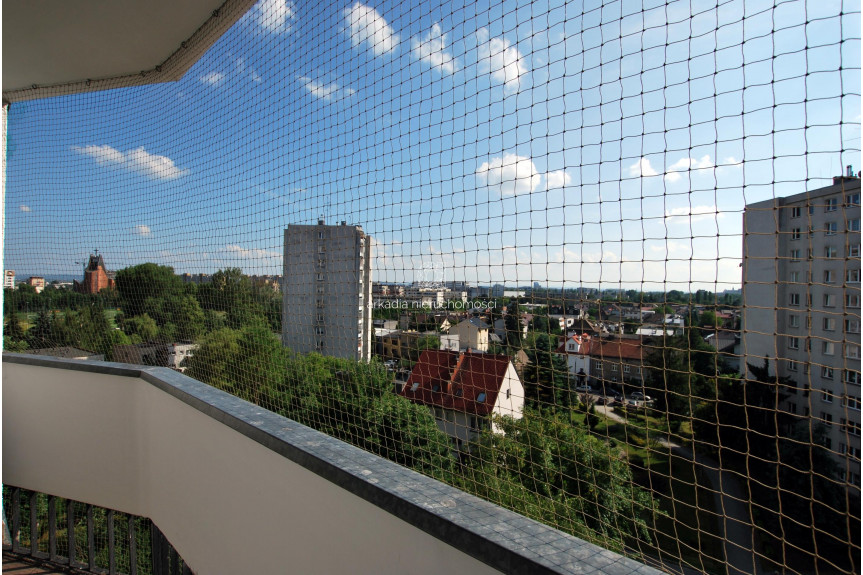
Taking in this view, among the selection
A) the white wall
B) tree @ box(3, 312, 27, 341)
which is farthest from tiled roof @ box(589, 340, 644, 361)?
tree @ box(3, 312, 27, 341)

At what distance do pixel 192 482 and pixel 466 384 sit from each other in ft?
3.92

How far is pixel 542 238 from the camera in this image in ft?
3.92

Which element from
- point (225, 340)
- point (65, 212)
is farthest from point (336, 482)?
point (65, 212)

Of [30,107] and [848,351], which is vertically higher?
[30,107]

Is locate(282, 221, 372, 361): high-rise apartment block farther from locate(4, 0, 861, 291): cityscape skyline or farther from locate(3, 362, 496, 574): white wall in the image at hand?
locate(3, 362, 496, 574): white wall

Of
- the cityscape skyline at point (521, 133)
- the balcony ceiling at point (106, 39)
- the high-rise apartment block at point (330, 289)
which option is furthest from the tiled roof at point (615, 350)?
the balcony ceiling at point (106, 39)

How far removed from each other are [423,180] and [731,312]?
3.07 feet

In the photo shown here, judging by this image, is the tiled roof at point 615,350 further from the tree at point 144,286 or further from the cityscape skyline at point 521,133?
the tree at point 144,286

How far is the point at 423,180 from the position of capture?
4.86ft

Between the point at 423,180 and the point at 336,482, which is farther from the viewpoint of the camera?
the point at 423,180

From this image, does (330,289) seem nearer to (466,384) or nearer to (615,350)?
(466,384)

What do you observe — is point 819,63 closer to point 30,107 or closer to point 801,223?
point 801,223

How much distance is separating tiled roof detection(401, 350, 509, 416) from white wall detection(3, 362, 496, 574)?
480mm

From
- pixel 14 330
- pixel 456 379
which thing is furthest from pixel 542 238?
pixel 14 330
